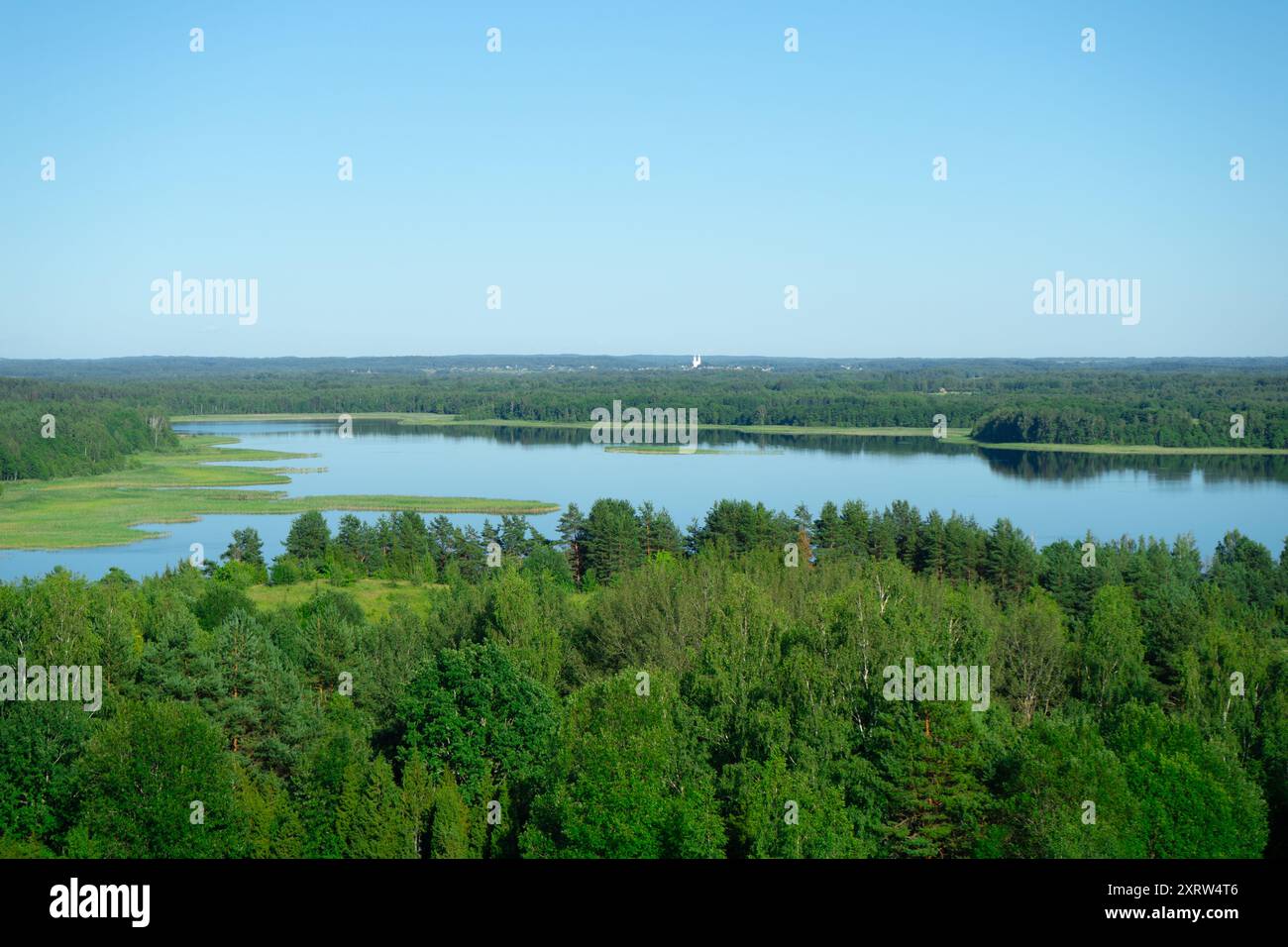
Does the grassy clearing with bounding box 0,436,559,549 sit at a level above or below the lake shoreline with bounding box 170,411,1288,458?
below

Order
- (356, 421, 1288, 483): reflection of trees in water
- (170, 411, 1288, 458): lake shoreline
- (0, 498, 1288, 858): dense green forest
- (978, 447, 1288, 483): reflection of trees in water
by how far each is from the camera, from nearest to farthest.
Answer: (0, 498, 1288, 858): dense green forest → (978, 447, 1288, 483): reflection of trees in water → (356, 421, 1288, 483): reflection of trees in water → (170, 411, 1288, 458): lake shoreline

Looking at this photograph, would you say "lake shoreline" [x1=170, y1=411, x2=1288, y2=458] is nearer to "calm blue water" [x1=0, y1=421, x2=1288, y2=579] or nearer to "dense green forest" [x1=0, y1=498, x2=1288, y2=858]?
"calm blue water" [x1=0, y1=421, x2=1288, y2=579]

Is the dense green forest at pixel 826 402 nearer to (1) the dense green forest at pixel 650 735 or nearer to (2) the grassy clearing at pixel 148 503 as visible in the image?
(2) the grassy clearing at pixel 148 503

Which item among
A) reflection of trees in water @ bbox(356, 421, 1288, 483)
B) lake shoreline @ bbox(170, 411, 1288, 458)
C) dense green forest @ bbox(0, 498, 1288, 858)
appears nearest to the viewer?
dense green forest @ bbox(0, 498, 1288, 858)

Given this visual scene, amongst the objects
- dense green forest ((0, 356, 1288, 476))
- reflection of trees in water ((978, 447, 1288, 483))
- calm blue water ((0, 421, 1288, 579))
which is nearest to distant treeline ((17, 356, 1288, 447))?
dense green forest ((0, 356, 1288, 476))

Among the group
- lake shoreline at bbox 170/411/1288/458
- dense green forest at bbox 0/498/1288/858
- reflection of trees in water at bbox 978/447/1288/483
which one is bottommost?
dense green forest at bbox 0/498/1288/858

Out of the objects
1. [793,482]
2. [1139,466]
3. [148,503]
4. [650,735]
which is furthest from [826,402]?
[650,735]
